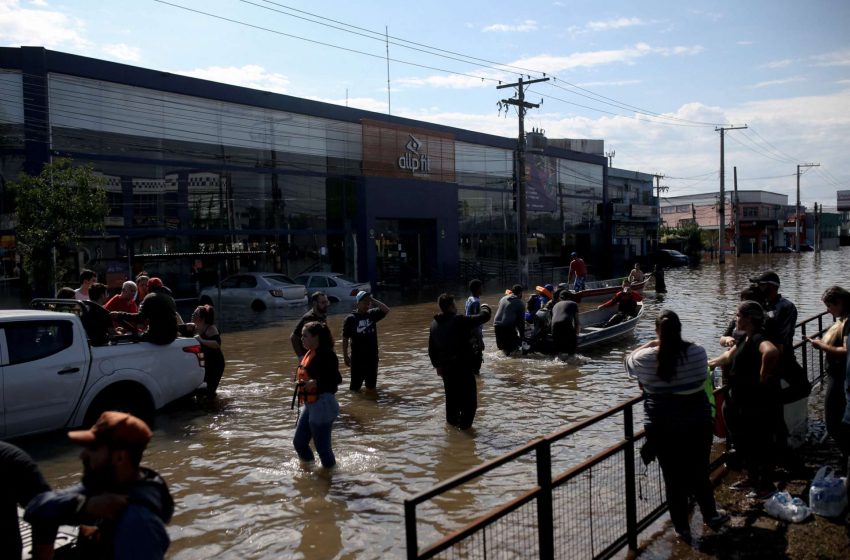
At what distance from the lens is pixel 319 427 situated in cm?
700

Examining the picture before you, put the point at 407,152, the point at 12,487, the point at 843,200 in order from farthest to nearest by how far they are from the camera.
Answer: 1. the point at 843,200
2. the point at 407,152
3. the point at 12,487

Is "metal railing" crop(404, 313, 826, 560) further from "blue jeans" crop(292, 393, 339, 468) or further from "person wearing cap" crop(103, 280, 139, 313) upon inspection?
"person wearing cap" crop(103, 280, 139, 313)

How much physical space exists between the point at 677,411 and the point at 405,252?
3317 centimetres

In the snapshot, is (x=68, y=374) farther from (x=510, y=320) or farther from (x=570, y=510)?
(x=510, y=320)

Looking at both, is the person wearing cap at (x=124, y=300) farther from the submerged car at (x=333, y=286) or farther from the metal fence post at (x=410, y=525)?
the submerged car at (x=333, y=286)

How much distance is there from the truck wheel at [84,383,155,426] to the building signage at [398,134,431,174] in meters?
27.2

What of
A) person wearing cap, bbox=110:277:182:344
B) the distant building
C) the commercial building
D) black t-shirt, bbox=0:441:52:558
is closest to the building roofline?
the commercial building

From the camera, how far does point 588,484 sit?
530 cm

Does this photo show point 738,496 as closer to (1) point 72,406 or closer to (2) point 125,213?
(1) point 72,406

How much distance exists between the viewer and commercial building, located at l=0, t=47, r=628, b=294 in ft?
73.2

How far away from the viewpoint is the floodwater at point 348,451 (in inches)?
239

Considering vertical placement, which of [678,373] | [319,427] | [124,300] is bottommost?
[319,427]

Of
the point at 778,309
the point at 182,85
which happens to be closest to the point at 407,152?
the point at 182,85

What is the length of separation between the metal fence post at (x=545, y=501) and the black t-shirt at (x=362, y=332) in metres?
6.07
